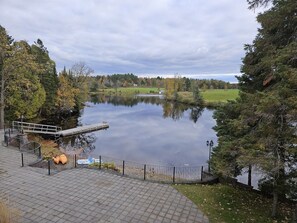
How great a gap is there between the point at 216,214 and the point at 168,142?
21.2 metres

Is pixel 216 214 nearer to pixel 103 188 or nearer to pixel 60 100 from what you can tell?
pixel 103 188

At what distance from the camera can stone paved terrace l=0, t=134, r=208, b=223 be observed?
27.7ft

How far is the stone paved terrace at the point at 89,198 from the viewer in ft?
27.7

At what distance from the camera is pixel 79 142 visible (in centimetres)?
2991

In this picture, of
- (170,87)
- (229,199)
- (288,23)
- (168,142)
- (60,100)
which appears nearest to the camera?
(288,23)

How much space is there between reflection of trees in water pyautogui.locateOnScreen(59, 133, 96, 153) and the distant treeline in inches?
3272

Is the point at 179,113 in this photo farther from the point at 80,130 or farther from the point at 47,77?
the point at 47,77

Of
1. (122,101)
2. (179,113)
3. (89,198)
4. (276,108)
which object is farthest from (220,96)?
(89,198)

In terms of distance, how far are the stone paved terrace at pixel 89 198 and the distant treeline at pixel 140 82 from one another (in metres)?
103

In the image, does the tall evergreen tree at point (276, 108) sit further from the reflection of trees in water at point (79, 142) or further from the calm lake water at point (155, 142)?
the reflection of trees in water at point (79, 142)

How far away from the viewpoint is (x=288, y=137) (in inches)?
302

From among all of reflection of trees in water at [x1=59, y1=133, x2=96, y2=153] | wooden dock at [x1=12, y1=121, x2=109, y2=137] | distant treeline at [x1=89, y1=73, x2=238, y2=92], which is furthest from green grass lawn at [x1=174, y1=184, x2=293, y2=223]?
distant treeline at [x1=89, y1=73, x2=238, y2=92]

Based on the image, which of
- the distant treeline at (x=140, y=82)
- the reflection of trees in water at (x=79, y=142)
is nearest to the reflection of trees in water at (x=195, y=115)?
the reflection of trees in water at (x=79, y=142)

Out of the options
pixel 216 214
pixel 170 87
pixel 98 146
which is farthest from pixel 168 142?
pixel 170 87
